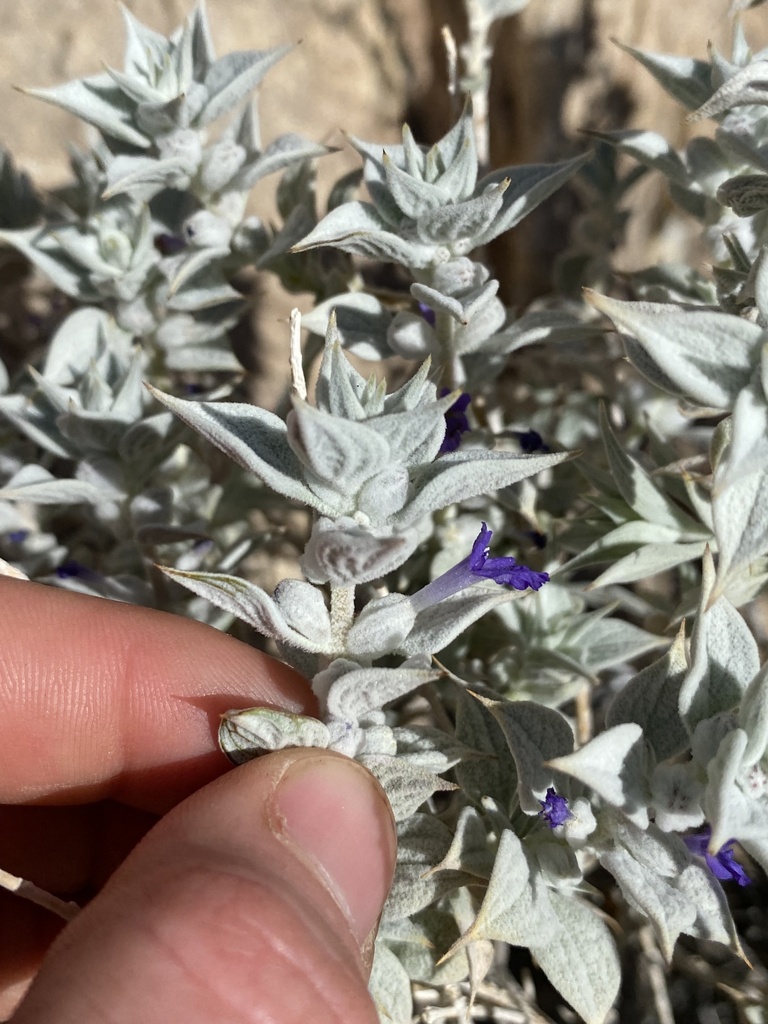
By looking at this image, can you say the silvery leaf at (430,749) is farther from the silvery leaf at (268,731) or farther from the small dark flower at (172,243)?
the small dark flower at (172,243)

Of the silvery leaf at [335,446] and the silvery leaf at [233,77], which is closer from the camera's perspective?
the silvery leaf at [335,446]

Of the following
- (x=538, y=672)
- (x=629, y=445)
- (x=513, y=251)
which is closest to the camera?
(x=538, y=672)

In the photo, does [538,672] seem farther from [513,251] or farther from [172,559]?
[513,251]

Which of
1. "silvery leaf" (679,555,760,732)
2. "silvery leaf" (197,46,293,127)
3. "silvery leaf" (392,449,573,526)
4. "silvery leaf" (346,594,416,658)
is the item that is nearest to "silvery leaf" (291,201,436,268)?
"silvery leaf" (197,46,293,127)

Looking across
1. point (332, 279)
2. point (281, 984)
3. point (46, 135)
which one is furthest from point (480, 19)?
point (281, 984)

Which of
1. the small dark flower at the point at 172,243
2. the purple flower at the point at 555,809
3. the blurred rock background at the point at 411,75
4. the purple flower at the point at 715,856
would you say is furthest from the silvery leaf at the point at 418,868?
the blurred rock background at the point at 411,75

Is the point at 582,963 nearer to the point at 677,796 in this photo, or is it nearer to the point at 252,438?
the point at 677,796

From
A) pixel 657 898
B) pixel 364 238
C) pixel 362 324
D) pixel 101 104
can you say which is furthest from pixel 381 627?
pixel 101 104
